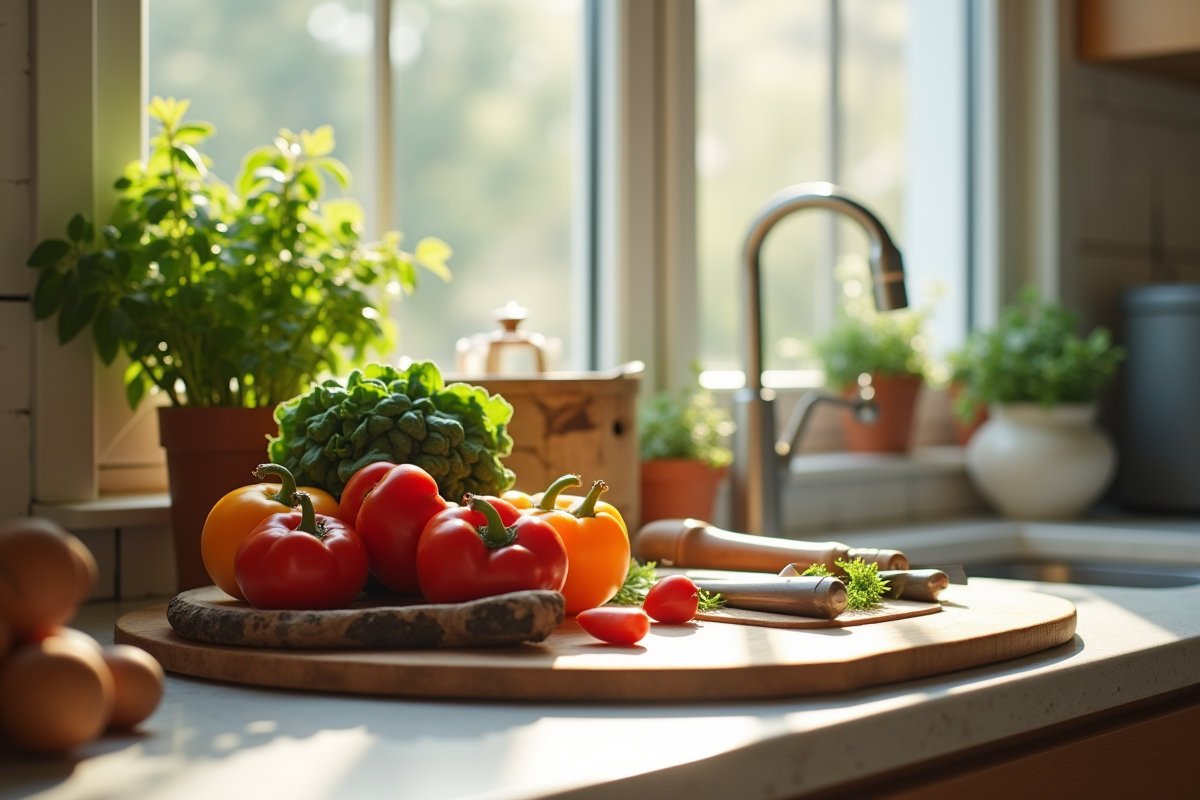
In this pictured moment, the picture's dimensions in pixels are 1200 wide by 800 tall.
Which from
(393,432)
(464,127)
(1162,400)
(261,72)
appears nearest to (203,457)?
(393,432)

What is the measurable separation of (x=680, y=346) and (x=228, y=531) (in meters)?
1.03

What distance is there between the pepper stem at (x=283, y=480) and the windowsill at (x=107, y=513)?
32 cm

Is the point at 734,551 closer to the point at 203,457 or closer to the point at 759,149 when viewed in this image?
the point at 203,457

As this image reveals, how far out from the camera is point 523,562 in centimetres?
86

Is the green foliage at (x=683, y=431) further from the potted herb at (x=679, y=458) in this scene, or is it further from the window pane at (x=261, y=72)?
the window pane at (x=261, y=72)

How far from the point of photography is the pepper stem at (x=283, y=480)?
925 millimetres

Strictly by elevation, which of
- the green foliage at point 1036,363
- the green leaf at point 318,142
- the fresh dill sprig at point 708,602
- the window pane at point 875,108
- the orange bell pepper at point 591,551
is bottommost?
the fresh dill sprig at point 708,602

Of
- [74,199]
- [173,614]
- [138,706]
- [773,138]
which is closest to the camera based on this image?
[138,706]

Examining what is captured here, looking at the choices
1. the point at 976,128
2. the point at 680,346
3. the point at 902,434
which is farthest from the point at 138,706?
the point at 976,128

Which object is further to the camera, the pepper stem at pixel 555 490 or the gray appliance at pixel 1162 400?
the gray appliance at pixel 1162 400

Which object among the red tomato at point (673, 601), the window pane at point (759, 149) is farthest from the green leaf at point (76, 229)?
the window pane at point (759, 149)

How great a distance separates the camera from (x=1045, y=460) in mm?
2104

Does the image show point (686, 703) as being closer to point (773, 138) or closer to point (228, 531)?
point (228, 531)

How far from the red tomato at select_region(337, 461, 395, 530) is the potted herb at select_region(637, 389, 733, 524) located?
59cm
